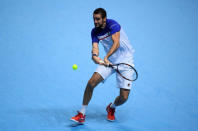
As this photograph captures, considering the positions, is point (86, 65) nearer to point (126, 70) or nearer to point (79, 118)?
point (126, 70)

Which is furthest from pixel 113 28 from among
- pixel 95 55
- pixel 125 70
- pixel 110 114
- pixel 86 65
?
A: pixel 86 65

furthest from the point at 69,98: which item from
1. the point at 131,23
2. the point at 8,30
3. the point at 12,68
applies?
the point at 131,23

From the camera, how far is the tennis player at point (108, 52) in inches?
145

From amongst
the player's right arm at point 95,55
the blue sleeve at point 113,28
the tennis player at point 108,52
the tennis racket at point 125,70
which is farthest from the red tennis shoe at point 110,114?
the blue sleeve at point 113,28

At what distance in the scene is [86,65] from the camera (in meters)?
6.34

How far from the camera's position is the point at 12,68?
18.3 ft

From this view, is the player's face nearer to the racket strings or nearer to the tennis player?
the tennis player

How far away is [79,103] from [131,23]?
16.4 feet

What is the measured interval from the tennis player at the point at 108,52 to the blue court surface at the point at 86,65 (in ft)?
1.26

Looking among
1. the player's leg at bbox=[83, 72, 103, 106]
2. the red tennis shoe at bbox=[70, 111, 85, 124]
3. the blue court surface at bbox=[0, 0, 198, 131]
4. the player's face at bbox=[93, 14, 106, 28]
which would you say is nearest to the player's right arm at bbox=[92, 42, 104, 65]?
the player's leg at bbox=[83, 72, 103, 106]

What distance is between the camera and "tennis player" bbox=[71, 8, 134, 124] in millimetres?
3674

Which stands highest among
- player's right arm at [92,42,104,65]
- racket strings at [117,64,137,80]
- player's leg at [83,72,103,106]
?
player's right arm at [92,42,104,65]

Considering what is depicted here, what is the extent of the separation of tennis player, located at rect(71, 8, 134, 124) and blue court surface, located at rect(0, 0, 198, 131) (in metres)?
0.39

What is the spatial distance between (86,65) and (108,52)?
2.64m
